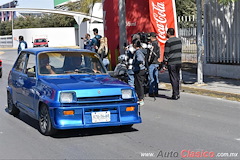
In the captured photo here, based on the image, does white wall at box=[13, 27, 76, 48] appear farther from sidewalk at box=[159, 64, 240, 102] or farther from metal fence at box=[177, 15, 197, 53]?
sidewalk at box=[159, 64, 240, 102]

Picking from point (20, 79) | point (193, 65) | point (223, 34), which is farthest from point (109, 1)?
point (20, 79)

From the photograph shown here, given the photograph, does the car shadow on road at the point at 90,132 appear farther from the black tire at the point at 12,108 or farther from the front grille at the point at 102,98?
the black tire at the point at 12,108

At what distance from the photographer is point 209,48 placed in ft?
61.2

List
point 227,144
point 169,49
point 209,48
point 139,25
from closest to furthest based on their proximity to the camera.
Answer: point 227,144, point 169,49, point 209,48, point 139,25

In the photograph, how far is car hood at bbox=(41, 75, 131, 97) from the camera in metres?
8.34

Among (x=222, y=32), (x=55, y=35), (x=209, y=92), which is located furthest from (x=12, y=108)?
(x=55, y=35)

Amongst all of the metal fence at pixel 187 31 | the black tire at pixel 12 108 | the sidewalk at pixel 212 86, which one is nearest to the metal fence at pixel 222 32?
the sidewalk at pixel 212 86

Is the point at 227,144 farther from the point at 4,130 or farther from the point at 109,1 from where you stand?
the point at 109,1

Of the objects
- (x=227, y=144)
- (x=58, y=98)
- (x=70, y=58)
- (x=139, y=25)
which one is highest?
(x=139, y=25)

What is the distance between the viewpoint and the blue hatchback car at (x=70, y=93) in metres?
8.26

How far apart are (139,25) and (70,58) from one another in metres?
12.0

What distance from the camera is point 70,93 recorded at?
27.2 ft

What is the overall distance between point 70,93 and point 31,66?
80.7 inches

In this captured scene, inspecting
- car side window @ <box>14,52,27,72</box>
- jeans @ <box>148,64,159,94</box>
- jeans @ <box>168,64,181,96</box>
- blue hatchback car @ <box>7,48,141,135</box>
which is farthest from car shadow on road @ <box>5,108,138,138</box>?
jeans @ <box>148,64,159,94</box>
